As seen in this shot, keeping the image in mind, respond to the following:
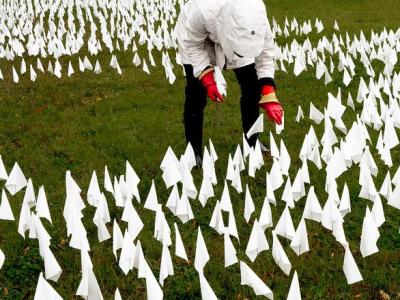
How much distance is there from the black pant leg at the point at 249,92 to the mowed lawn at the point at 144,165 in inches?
20.3

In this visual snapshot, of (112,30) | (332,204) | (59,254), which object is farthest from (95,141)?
(112,30)

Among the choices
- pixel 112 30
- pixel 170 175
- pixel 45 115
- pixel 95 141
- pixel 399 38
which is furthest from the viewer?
pixel 112 30

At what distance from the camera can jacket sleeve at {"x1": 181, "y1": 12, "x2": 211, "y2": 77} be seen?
4.39 meters

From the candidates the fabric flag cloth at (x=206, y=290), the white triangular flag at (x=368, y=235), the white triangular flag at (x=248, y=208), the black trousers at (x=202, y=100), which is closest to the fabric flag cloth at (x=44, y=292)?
Result: the fabric flag cloth at (x=206, y=290)

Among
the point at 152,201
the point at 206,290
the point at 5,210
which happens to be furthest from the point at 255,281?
the point at 5,210

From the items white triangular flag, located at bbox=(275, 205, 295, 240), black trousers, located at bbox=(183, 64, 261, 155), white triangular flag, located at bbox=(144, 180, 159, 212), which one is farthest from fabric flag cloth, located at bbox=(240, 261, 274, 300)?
black trousers, located at bbox=(183, 64, 261, 155)

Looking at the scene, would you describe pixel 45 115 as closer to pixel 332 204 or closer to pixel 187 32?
pixel 187 32

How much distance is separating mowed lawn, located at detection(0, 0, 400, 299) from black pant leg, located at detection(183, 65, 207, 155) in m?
0.33

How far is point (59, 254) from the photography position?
3811mm

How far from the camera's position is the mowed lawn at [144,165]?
342 cm

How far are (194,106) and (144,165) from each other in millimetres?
883

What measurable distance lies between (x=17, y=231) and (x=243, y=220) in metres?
1.78

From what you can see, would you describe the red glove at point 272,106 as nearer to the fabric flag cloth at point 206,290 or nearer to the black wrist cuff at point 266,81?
the black wrist cuff at point 266,81

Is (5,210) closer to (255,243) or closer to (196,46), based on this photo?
(255,243)
